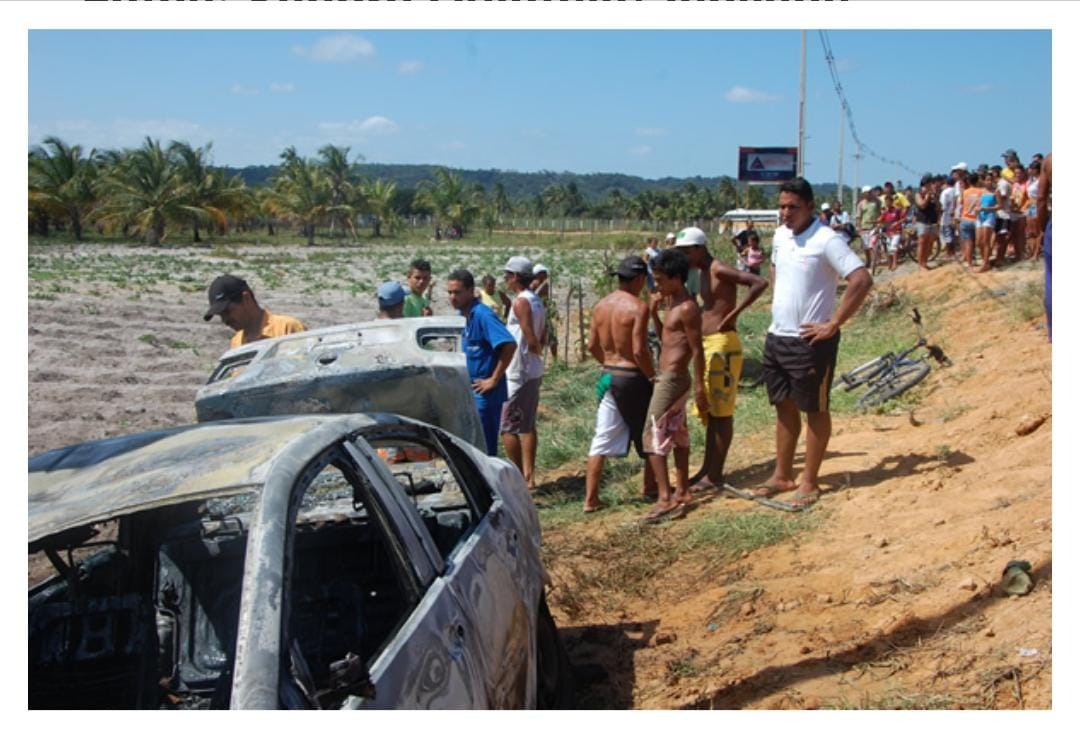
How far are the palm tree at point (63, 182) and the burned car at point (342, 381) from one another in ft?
188

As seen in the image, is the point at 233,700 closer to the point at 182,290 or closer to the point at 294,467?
the point at 294,467

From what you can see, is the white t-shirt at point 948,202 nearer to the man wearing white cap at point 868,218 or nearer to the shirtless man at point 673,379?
the man wearing white cap at point 868,218

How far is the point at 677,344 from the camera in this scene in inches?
282

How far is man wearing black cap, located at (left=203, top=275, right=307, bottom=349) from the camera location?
6043 millimetres

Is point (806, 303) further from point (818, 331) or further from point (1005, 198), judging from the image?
point (1005, 198)

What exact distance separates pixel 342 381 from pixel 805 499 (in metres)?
3.31

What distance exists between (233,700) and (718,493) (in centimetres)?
594

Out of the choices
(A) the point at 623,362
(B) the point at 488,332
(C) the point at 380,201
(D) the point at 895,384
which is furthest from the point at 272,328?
(C) the point at 380,201

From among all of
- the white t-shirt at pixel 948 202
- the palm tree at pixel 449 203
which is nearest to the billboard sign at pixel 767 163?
the white t-shirt at pixel 948 202

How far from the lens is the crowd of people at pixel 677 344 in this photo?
6723mm

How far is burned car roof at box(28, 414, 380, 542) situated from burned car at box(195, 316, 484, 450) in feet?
6.80

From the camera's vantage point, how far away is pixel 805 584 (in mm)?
5812

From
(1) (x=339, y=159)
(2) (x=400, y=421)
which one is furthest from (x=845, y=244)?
(1) (x=339, y=159)

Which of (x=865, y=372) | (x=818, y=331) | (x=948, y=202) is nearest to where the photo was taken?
(x=818, y=331)
